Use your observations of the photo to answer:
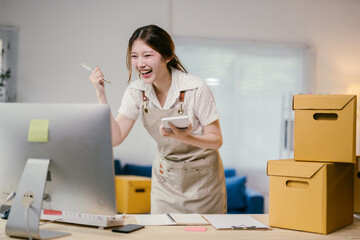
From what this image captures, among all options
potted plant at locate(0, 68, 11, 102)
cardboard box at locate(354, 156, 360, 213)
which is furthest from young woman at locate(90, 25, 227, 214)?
potted plant at locate(0, 68, 11, 102)

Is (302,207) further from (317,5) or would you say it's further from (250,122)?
(317,5)

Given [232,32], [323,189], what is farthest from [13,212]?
[232,32]

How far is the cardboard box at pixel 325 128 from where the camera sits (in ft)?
4.87

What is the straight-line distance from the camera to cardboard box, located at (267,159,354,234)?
142 centimetres

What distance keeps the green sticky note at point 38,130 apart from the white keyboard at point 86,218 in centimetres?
32

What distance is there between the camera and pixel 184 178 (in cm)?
201

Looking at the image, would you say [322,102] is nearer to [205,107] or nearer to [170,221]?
[205,107]

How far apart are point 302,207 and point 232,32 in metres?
3.69

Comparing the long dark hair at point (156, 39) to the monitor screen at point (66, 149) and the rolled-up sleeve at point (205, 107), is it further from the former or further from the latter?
the monitor screen at point (66, 149)

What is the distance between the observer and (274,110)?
4938 millimetres

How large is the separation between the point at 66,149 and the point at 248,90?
3865 millimetres

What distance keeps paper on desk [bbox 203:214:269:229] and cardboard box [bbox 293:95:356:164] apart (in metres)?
0.30

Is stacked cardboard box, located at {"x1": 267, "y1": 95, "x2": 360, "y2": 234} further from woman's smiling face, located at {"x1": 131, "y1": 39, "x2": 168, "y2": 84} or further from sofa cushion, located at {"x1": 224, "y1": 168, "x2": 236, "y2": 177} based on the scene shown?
sofa cushion, located at {"x1": 224, "y1": 168, "x2": 236, "y2": 177}

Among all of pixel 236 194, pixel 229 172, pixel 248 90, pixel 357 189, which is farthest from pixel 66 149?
pixel 248 90
